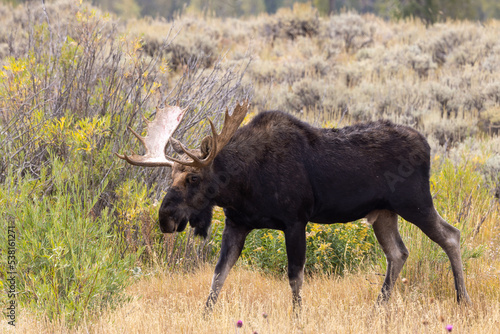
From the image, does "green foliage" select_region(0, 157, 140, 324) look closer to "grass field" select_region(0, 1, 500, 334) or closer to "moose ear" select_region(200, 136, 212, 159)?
"grass field" select_region(0, 1, 500, 334)

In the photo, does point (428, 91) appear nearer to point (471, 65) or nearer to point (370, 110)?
point (370, 110)

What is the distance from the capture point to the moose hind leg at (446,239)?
5.78 meters

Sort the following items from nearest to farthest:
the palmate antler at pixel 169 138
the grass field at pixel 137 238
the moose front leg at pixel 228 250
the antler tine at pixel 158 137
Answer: the grass field at pixel 137 238, the palmate antler at pixel 169 138, the antler tine at pixel 158 137, the moose front leg at pixel 228 250

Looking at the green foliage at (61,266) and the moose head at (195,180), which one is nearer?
the green foliage at (61,266)

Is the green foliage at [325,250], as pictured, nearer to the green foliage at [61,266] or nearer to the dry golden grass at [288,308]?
the dry golden grass at [288,308]

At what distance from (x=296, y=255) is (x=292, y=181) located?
0.61 metres

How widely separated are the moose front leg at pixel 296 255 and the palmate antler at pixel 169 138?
908 mm

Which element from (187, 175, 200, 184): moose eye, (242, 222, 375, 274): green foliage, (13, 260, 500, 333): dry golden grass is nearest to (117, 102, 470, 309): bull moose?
(187, 175, 200, 184): moose eye

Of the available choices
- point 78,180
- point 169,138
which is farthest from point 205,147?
point 78,180

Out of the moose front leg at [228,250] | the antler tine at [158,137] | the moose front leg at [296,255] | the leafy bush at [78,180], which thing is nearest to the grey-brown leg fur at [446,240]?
the moose front leg at [296,255]

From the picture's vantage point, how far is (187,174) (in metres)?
5.30

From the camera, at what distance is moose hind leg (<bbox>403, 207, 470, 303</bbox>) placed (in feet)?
19.0

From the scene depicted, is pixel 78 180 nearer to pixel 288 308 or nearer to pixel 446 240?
pixel 288 308

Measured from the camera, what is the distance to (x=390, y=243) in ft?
20.1
